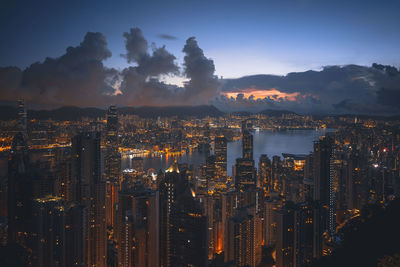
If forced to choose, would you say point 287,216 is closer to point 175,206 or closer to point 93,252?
point 175,206

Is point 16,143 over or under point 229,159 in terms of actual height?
over

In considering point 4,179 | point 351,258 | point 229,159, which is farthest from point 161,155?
point 351,258

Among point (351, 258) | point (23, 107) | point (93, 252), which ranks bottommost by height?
point (93, 252)

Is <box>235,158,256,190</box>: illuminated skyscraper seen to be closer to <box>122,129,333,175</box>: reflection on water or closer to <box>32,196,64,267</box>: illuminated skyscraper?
<box>122,129,333,175</box>: reflection on water

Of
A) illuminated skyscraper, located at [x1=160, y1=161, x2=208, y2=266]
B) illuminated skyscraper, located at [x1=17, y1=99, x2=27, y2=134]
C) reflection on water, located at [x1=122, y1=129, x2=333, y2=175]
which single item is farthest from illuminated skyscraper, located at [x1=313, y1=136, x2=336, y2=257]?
illuminated skyscraper, located at [x1=17, y1=99, x2=27, y2=134]

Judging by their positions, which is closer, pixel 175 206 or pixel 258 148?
pixel 175 206

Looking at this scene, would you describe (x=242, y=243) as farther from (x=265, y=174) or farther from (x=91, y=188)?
(x=265, y=174)

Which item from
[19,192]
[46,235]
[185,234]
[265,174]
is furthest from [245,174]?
[46,235]
